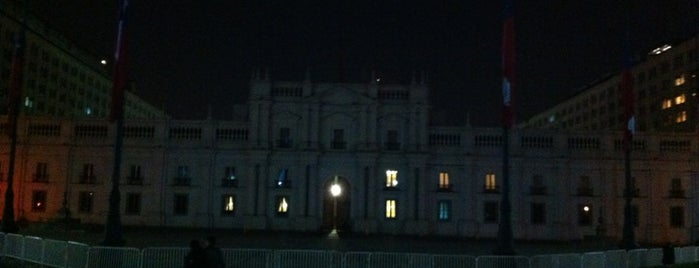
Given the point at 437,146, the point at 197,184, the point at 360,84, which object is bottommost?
the point at 197,184

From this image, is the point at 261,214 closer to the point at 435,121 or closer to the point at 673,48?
the point at 435,121

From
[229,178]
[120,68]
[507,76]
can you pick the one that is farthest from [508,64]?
[229,178]

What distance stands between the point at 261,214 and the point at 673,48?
63.5 meters

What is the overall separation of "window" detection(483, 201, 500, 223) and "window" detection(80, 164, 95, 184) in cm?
3593

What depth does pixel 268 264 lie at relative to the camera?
2394 cm

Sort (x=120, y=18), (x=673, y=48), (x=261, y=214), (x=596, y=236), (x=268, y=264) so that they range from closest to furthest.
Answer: (x=268, y=264)
(x=120, y=18)
(x=596, y=236)
(x=261, y=214)
(x=673, y=48)

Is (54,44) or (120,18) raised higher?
(54,44)

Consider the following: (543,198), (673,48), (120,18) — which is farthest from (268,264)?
(673,48)

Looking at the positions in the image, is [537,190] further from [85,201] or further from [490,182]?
[85,201]

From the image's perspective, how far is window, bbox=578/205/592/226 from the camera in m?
66.5

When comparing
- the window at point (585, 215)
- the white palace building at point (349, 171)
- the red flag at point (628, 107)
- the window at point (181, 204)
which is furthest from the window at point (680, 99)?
the window at point (181, 204)

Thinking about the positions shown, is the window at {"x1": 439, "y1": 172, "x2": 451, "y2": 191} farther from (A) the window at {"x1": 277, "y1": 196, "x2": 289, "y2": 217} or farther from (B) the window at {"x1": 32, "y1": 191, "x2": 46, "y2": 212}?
(B) the window at {"x1": 32, "y1": 191, "x2": 46, "y2": 212}

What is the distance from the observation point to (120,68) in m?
28.1

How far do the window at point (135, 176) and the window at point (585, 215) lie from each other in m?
40.3
